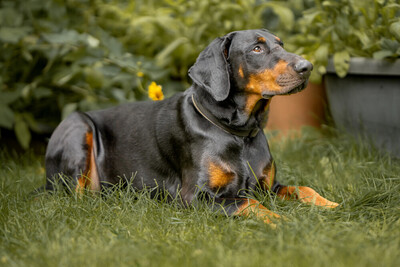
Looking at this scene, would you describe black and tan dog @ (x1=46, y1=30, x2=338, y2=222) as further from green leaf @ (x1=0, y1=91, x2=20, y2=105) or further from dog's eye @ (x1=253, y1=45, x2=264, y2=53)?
green leaf @ (x1=0, y1=91, x2=20, y2=105)

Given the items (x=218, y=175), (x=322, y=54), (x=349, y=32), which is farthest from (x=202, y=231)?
(x=349, y=32)

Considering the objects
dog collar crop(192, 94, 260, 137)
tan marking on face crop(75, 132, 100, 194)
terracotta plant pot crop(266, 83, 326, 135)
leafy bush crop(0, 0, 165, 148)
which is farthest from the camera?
terracotta plant pot crop(266, 83, 326, 135)

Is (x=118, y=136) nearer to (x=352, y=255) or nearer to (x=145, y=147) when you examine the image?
(x=145, y=147)

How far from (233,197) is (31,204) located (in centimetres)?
122

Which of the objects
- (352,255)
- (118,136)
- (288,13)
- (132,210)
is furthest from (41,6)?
(352,255)

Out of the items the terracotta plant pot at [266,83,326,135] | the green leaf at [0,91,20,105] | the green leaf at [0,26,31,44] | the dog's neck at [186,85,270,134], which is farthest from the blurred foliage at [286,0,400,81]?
the green leaf at [0,91,20,105]

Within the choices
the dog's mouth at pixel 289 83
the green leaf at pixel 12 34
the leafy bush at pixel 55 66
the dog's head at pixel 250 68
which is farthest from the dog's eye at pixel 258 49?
the green leaf at pixel 12 34

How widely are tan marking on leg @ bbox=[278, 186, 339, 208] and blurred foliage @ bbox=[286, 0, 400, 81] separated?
4.29ft

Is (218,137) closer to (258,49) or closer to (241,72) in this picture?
(241,72)

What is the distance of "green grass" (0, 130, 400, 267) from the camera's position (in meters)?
2.04

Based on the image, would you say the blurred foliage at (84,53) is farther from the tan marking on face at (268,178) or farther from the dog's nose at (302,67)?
the dog's nose at (302,67)

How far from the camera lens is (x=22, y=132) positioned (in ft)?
15.2

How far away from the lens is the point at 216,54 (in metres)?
2.92

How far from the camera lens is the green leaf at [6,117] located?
4.26 meters
